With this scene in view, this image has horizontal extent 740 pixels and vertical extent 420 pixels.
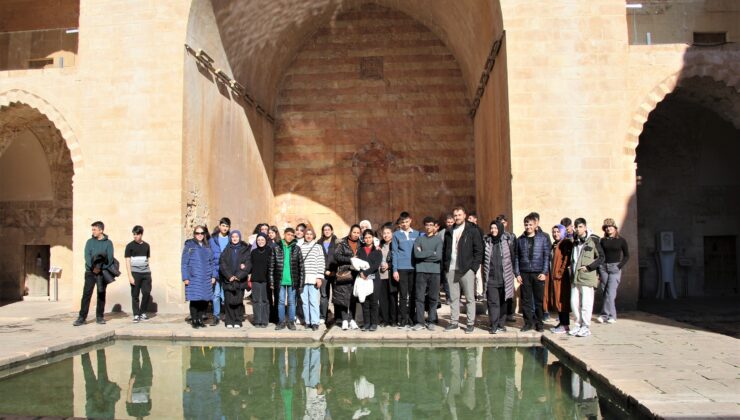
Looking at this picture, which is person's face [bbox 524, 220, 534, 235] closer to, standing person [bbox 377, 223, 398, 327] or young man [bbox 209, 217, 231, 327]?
standing person [bbox 377, 223, 398, 327]

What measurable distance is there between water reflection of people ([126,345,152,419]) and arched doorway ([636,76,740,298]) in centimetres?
1112

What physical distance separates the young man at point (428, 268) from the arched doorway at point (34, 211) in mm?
9925

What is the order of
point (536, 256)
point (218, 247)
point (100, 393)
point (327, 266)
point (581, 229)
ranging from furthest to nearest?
1. point (218, 247)
2. point (327, 266)
3. point (536, 256)
4. point (581, 229)
5. point (100, 393)

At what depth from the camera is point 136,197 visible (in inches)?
423

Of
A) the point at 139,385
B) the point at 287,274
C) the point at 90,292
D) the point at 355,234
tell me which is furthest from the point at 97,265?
the point at 139,385

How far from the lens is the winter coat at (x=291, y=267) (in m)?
8.39

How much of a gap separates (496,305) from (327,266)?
2.42 meters


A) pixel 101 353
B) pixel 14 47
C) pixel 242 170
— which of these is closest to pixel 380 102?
pixel 242 170

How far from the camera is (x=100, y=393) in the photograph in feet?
17.3

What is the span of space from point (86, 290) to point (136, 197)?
7.36ft

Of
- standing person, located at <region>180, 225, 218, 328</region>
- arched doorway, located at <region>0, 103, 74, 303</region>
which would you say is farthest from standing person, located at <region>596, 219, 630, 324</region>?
arched doorway, located at <region>0, 103, 74, 303</region>

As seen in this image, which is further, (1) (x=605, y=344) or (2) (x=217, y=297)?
(2) (x=217, y=297)

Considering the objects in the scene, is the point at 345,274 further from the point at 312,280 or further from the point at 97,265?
the point at 97,265

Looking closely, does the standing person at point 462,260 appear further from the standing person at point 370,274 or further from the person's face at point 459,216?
the standing person at point 370,274
